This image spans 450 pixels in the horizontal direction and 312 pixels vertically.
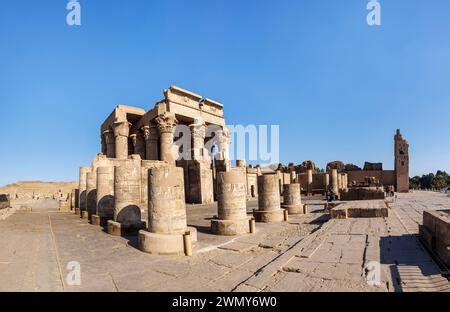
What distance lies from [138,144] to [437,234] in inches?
961

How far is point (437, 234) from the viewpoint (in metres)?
5.45

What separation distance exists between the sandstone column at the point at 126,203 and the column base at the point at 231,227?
2661 millimetres

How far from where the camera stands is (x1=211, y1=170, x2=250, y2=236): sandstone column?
8.98 metres

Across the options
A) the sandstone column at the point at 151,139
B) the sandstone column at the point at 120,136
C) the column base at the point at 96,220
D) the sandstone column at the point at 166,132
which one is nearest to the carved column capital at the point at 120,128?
the sandstone column at the point at 120,136

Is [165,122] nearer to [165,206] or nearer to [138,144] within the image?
[138,144]

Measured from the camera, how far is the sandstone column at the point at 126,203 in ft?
30.5

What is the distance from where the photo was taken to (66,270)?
5.26 m

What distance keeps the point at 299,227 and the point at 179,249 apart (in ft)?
17.8

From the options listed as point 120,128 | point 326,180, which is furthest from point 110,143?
point 326,180

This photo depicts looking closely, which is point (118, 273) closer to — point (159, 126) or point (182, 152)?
point (159, 126)

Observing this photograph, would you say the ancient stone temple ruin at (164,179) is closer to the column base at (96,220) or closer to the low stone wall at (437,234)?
the column base at (96,220)

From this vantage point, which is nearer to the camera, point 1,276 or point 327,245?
point 1,276
